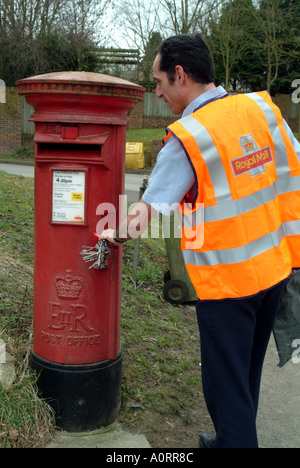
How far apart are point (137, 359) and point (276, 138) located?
1.95 metres

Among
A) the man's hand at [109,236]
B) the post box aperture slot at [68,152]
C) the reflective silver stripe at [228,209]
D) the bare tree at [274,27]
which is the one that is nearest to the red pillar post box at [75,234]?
the post box aperture slot at [68,152]

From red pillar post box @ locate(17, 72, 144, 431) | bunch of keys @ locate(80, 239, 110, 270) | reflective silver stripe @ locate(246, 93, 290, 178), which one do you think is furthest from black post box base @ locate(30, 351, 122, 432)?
reflective silver stripe @ locate(246, 93, 290, 178)

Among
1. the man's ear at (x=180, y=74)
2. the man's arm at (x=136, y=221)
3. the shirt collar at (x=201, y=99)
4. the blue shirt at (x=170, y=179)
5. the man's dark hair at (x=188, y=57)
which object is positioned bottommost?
the man's arm at (x=136, y=221)

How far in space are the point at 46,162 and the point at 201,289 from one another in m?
1.09

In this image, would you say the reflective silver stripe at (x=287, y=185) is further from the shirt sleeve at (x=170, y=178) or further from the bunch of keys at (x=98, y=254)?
the bunch of keys at (x=98, y=254)

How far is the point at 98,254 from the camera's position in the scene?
2.72m

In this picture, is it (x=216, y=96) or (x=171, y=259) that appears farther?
(x=171, y=259)

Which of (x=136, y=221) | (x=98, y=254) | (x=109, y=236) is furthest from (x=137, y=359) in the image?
(x=136, y=221)

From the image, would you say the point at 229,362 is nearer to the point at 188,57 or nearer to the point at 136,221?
the point at 136,221

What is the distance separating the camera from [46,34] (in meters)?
21.6

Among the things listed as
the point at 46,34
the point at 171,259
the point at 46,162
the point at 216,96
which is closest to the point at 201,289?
the point at 216,96

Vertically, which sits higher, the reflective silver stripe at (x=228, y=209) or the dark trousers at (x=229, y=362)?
the reflective silver stripe at (x=228, y=209)

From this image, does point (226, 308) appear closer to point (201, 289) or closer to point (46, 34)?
point (201, 289)

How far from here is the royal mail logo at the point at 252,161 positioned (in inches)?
89.4
